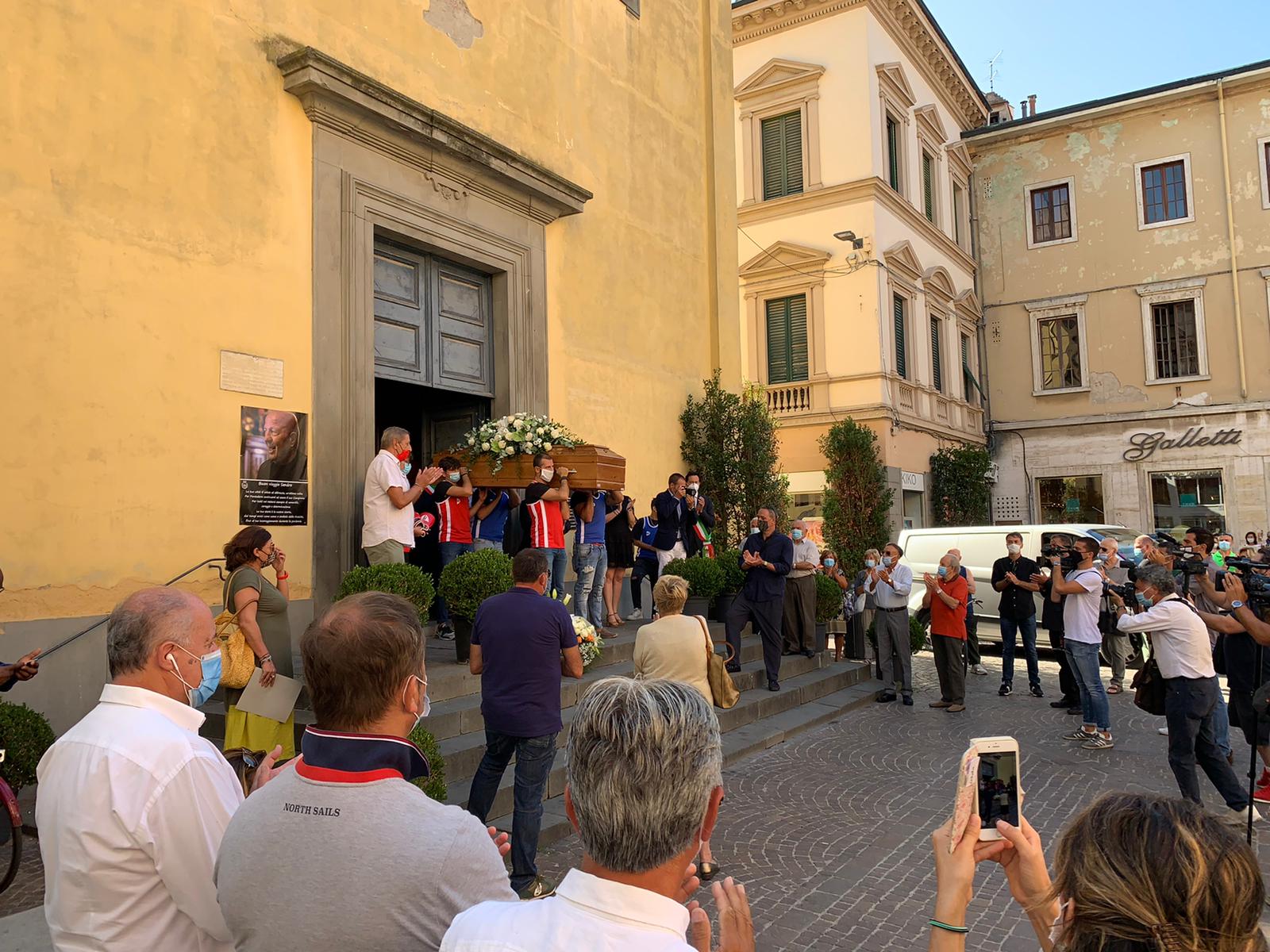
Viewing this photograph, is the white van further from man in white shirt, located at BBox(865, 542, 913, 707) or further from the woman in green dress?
the woman in green dress

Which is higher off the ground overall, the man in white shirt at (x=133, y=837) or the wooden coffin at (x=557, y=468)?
the wooden coffin at (x=557, y=468)

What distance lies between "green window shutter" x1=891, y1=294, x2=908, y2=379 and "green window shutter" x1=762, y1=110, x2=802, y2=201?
3938 millimetres

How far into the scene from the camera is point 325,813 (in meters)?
1.86

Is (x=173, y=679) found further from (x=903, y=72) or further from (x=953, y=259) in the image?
Answer: (x=953, y=259)

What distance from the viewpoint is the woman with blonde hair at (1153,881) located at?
1496 mm

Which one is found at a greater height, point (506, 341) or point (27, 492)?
point (506, 341)

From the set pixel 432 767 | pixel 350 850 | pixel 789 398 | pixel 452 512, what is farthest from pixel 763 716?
pixel 789 398

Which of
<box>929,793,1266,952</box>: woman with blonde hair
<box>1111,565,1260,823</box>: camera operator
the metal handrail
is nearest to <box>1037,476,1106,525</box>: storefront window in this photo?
<box>1111,565,1260,823</box>: camera operator

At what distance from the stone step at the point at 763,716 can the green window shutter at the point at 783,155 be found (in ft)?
51.7

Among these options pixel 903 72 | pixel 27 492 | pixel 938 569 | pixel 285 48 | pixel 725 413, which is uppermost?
pixel 903 72

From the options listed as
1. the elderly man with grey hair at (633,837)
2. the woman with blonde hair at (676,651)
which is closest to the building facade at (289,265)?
the woman with blonde hair at (676,651)

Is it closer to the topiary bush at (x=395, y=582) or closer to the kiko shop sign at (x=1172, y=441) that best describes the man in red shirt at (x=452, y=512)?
the topiary bush at (x=395, y=582)

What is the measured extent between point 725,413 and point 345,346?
667cm

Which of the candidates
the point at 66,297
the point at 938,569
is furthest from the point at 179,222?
the point at 938,569
